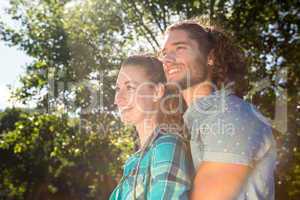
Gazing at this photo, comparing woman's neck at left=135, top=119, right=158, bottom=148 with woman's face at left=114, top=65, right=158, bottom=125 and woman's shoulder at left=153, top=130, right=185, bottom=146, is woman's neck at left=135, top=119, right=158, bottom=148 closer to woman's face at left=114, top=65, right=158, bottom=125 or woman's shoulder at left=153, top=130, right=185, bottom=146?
woman's face at left=114, top=65, right=158, bottom=125

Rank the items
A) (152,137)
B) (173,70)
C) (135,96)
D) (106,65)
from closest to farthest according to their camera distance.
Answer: (152,137)
(173,70)
(135,96)
(106,65)

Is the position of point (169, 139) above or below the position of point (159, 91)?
below

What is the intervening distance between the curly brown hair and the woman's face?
12.8 inches

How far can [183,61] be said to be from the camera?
2.52 metres

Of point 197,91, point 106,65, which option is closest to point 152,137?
point 197,91

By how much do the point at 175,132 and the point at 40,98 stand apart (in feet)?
59.5

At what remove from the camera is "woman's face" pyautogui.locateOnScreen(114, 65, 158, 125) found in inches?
109

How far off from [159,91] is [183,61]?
36 cm

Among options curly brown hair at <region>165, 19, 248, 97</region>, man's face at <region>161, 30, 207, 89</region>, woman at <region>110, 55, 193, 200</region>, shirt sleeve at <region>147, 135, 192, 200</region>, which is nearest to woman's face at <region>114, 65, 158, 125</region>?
woman at <region>110, 55, 193, 200</region>

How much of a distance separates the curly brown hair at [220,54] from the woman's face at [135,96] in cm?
33

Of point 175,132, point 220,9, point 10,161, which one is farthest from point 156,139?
point 10,161

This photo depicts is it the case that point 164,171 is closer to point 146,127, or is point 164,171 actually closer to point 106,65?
point 146,127

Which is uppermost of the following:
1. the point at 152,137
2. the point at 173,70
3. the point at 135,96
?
the point at 173,70

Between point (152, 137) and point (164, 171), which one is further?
point (152, 137)
